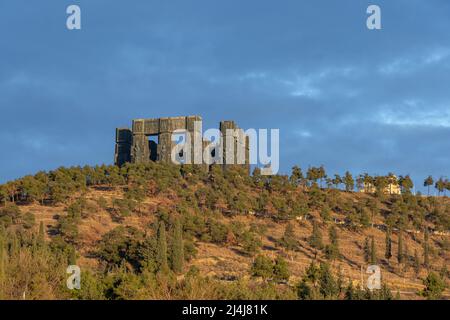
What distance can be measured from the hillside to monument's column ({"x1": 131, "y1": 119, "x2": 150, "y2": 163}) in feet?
15.9

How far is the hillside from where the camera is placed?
49.0 meters

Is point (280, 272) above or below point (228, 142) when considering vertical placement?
below

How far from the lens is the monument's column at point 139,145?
76.9 metres

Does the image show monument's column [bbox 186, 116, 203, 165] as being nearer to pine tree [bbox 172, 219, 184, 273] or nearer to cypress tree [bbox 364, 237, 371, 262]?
cypress tree [bbox 364, 237, 371, 262]

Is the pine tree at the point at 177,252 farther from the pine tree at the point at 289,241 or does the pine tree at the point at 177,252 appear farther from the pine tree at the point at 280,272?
the pine tree at the point at 289,241

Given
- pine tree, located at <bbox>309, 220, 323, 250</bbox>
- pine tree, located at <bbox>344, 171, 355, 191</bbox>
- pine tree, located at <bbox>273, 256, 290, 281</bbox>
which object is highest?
pine tree, located at <bbox>344, 171, 355, 191</bbox>

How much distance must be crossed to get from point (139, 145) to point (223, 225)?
22.8 metres

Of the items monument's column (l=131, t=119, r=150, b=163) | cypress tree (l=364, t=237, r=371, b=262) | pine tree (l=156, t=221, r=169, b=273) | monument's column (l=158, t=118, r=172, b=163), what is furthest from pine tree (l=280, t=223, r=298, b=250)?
monument's column (l=131, t=119, r=150, b=163)

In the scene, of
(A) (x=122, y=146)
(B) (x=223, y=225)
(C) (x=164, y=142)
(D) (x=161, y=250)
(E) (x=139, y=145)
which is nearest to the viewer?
(D) (x=161, y=250)

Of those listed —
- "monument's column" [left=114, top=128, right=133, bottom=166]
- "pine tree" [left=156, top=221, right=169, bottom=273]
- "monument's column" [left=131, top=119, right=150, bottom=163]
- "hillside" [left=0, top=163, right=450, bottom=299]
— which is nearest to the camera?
"pine tree" [left=156, top=221, right=169, bottom=273]

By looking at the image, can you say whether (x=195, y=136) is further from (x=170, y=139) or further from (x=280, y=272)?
(x=280, y=272)

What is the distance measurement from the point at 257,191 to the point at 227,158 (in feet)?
16.2

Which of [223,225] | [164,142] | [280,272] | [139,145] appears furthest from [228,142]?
[280,272]

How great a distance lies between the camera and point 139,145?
3051 inches
